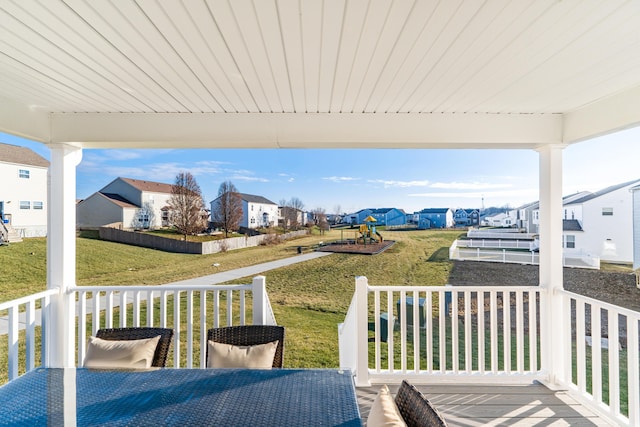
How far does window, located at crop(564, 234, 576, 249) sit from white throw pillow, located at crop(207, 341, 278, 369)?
3340mm

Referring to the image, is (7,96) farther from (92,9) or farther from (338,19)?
(338,19)

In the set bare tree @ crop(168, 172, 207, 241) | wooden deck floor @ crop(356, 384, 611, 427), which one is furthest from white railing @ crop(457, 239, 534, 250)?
bare tree @ crop(168, 172, 207, 241)

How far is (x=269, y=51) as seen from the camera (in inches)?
77.0

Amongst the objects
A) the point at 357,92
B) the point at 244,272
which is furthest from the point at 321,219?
the point at 357,92

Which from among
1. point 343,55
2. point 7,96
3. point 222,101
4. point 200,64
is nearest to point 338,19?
point 343,55

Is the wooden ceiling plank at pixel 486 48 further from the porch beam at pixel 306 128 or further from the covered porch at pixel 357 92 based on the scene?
the porch beam at pixel 306 128

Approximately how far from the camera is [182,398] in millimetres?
1640

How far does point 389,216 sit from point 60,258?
11.4 feet

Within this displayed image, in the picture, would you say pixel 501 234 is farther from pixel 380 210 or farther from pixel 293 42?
pixel 293 42

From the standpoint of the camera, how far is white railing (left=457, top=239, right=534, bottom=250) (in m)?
3.94

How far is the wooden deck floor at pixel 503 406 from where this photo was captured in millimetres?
2588

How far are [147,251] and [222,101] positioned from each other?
7.36ft

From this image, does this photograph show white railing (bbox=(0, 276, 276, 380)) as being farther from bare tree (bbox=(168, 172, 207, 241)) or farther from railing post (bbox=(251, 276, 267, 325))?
bare tree (bbox=(168, 172, 207, 241))

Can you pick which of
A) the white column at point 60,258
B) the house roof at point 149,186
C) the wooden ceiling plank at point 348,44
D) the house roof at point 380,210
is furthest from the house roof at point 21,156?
the house roof at point 380,210
